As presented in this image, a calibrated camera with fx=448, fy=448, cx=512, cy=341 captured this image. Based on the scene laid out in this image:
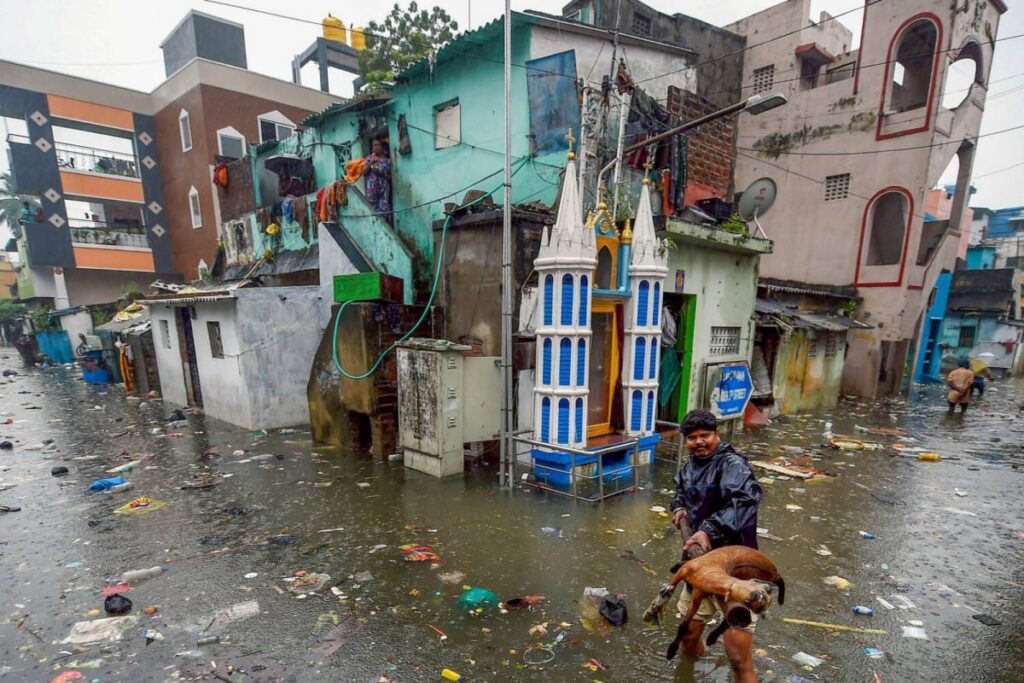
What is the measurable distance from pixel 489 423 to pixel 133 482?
5.13m

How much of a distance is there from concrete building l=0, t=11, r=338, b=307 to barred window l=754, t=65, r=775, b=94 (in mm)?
18508

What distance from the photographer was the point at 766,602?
83.9 inches

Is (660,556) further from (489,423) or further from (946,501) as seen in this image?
(946,501)

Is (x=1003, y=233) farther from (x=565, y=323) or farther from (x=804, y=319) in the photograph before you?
(x=565, y=323)

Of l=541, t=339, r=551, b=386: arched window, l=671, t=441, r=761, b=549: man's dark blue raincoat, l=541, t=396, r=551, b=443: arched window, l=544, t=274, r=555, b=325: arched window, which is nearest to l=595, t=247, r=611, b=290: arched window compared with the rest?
l=544, t=274, r=555, b=325: arched window

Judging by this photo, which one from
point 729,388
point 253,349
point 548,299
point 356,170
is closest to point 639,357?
point 548,299

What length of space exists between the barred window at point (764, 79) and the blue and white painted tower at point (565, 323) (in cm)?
1459

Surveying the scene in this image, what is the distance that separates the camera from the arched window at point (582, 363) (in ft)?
18.9

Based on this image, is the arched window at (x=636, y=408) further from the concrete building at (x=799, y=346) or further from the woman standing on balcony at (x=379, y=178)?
the woman standing on balcony at (x=379, y=178)

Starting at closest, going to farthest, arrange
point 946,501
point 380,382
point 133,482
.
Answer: point 946,501 → point 133,482 → point 380,382

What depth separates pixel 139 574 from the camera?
410 centimetres

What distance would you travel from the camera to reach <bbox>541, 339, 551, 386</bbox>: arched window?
230 inches

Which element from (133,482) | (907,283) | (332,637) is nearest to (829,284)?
(907,283)

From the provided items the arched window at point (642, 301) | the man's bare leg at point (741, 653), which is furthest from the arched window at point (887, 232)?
the man's bare leg at point (741, 653)
